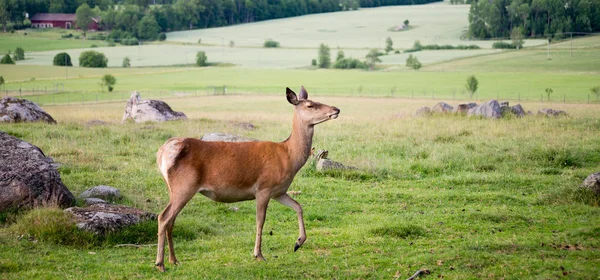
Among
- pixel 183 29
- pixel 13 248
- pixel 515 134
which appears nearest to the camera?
pixel 13 248

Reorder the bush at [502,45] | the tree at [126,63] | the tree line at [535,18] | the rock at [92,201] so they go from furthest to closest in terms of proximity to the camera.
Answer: the tree at [126,63] → the bush at [502,45] → the tree line at [535,18] → the rock at [92,201]

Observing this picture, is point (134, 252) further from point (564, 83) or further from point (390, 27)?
point (390, 27)

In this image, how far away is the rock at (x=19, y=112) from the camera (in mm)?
32438

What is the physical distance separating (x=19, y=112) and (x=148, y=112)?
6895 mm

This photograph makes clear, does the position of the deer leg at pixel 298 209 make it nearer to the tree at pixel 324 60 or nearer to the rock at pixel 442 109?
the rock at pixel 442 109

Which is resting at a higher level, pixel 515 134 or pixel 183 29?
pixel 183 29

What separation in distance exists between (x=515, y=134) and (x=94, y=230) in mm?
20994

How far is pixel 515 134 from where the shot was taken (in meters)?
28.8

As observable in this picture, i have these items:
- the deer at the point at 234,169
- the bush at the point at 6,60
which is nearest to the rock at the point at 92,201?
the deer at the point at 234,169

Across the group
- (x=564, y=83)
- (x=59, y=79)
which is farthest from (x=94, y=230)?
(x=59, y=79)

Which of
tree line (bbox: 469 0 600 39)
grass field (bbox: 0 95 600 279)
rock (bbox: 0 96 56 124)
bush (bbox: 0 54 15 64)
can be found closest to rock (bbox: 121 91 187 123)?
rock (bbox: 0 96 56 124)

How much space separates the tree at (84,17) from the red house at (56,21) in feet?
3.74

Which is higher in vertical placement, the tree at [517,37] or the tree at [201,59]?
the tree at [517,37]

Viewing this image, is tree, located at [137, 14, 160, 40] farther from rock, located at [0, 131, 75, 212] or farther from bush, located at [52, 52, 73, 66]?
rock, located at [0, 131, 75, 212]
